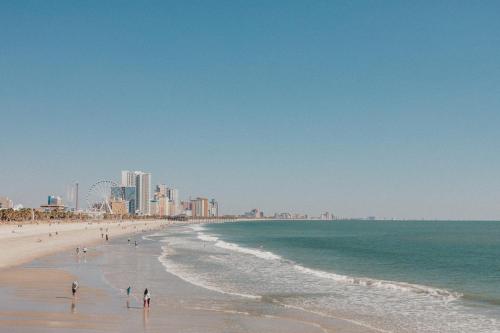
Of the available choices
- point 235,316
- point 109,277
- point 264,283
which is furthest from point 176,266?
point 235,316

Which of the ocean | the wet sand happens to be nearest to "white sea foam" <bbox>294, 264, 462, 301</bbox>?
the ocean

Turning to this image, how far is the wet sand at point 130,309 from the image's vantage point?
2583 centimetres

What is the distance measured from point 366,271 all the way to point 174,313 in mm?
31800

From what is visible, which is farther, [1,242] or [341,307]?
[1,242]

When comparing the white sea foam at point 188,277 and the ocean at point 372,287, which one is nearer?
the ocean at point 372,287

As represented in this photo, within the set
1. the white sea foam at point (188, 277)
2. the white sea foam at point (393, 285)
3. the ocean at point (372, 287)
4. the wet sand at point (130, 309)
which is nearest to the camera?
the wet sand at point (130, 309)

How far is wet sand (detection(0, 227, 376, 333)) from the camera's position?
2583 cm

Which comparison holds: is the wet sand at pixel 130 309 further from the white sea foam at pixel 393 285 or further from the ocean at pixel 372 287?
the white sea foam at pixel 393 285

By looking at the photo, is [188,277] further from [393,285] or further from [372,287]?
[393,285]

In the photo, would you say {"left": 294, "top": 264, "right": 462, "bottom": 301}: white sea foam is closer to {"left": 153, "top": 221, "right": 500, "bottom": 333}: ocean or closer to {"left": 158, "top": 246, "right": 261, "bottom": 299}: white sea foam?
{"left": 153, "top": 221, "right": 500, "bottom": 333}: ocean

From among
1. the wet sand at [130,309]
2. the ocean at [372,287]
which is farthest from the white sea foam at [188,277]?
the wet sand at [130,309]

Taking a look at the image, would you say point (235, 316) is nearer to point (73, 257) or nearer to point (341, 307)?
point (341, 307)

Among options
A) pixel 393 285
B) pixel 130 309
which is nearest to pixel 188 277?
pixel 130 309

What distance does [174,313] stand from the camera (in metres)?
29.3
